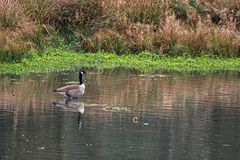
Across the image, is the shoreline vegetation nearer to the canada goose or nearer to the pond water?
the pond water

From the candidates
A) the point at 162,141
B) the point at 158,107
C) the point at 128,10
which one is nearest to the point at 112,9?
the point at 128,10

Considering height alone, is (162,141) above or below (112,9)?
below

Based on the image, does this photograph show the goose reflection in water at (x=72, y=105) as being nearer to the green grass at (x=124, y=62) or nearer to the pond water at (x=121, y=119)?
the pond water at (x=121, y=119)

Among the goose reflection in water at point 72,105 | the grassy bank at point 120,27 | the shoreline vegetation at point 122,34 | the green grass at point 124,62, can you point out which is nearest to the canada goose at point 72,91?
the goose reflection in water at point 72,105

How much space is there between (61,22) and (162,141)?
55.8 feet

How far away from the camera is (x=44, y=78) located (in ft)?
81.0

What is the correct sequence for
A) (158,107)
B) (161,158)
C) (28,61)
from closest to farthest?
1. (161,158)
2. (158,107)
3. (28,61)

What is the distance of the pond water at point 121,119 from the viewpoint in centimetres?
1521

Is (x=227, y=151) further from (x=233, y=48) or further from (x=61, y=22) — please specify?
(x=61, y=22)

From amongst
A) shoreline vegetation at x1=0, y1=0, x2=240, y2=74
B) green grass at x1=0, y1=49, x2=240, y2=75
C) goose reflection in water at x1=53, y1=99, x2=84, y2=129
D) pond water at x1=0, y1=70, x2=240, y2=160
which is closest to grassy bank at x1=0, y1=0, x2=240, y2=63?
shoreline vegetation at x1=0, y1=0, x2=240, y2=74

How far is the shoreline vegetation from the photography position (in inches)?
1134

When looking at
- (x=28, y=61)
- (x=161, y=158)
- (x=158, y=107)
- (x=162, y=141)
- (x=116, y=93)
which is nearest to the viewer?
(x=161, y=158)

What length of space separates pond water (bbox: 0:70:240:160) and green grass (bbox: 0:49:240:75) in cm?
→ 194

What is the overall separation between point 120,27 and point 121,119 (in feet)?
44.4
